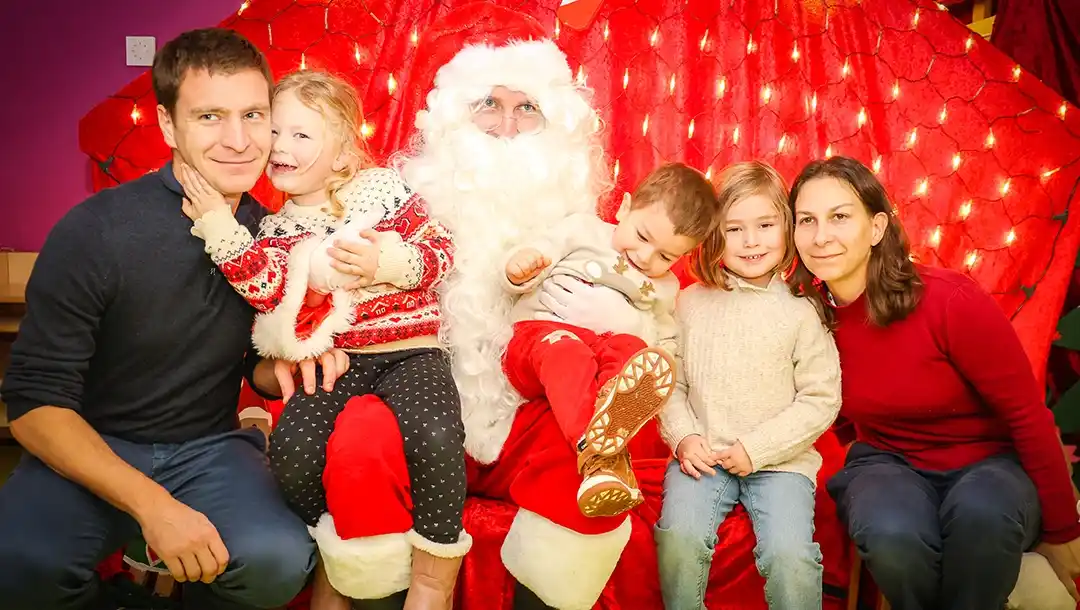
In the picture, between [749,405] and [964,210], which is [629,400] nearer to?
A: [749,405]

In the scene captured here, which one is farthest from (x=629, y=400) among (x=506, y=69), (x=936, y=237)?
(x=936, y=237)

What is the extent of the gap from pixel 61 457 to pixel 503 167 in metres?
1.15

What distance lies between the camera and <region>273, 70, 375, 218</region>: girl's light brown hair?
5.74 ft

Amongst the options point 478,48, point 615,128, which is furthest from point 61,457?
point 615,128

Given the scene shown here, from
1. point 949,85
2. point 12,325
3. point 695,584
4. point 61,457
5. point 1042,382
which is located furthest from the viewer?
point 12,325

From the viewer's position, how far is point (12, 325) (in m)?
2.99

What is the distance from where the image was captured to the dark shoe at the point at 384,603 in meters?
1.54

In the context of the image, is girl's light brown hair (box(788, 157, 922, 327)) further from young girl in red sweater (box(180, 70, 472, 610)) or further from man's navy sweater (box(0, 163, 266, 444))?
man's navy sweater (box(0, 163, 266, 444))

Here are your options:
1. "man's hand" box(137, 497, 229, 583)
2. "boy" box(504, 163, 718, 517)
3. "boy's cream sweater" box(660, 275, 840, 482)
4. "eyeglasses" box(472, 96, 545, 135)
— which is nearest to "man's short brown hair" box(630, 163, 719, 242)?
"boy" box(504, 163, 718, 517)

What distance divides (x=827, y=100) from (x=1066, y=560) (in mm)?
1463

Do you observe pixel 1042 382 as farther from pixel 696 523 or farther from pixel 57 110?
pixel 57 110

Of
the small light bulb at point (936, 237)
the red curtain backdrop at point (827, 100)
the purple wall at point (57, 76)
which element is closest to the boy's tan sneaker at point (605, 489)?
the red curtain backdrop at point (827, 100)

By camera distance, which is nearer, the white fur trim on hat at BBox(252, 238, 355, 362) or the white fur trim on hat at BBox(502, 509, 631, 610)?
the white fur trim on hat at BBox(502, 509, 631, 610)

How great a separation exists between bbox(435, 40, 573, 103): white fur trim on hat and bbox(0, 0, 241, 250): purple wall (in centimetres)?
154
